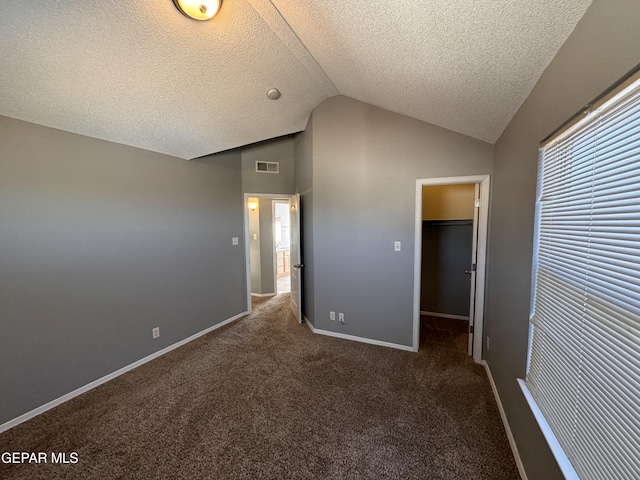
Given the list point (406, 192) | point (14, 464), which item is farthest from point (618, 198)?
point (14, 464)

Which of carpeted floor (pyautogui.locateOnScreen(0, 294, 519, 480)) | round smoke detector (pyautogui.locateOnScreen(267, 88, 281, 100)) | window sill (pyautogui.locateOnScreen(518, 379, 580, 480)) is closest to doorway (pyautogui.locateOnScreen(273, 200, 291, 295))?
carpeted floor (pyautogui.locateOnScreen(0, 294, 519, 480))

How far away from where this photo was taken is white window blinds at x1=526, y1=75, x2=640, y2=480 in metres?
0.73

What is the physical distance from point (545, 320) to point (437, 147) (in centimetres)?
205

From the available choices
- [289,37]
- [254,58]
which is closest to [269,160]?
[254,58]

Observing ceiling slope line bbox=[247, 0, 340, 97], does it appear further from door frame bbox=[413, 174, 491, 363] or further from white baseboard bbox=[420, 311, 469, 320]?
white baseboard bbox=[420, 311, 469, 320]

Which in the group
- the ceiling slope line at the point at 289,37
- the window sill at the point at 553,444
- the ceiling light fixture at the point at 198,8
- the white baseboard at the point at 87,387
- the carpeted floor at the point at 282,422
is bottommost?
the carpeted floor at the point at 282,422

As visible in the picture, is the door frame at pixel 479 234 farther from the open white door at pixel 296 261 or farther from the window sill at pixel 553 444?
the open white door at pixel 296 261

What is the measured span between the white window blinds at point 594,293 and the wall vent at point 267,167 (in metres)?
3.63

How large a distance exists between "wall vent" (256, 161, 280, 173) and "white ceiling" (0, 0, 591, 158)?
146cm

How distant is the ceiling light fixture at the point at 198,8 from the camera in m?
1.52

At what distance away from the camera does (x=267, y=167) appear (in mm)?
4219

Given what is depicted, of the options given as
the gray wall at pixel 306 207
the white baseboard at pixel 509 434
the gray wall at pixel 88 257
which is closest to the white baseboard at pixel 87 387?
the gray wall at pixel 88 257

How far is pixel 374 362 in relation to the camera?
2.74 metres

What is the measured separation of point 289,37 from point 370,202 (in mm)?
1795
